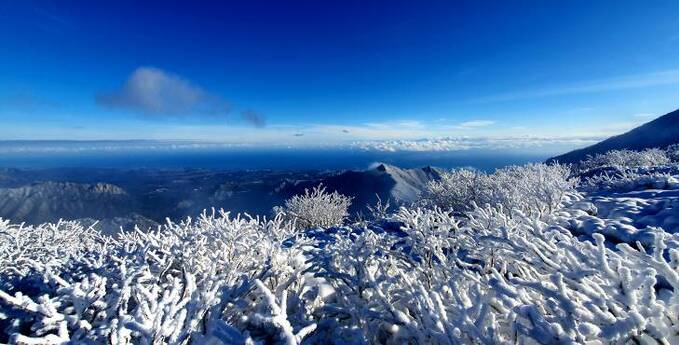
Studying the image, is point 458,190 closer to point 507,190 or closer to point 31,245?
point 507,190

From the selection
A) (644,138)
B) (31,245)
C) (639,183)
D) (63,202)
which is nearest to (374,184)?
(644,138)

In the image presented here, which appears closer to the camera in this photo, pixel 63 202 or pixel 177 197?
pixel 63 202

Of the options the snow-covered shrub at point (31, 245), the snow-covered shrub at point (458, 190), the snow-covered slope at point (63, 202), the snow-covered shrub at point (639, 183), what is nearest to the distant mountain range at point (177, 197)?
the snow-covered slope at point (63, 202)

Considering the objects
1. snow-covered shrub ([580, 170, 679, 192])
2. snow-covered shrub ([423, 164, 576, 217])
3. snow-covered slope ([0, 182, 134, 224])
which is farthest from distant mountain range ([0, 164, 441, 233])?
snow-covered shrub ([580, 170, 679, 192])

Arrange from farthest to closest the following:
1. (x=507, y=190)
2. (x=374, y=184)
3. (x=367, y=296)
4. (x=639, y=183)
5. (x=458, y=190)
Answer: (x=374, y=184) < (x=458, y=190) < (x=507, y=190) < (x=639, y=183) < (x=367, y=296)

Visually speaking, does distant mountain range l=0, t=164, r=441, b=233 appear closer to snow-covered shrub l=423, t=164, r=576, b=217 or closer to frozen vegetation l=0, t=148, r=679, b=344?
snow-covered shrub l=423, t=164, r=576, b=217

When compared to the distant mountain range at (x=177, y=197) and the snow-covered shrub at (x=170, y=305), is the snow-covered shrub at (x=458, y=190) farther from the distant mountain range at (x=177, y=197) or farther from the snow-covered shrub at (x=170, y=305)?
the distant mountain range at (x=177, y=197)
